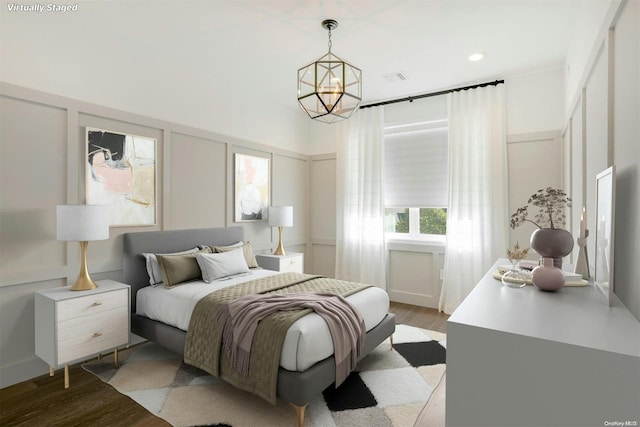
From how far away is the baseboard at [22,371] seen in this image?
2475mm

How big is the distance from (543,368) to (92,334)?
3.00 meters

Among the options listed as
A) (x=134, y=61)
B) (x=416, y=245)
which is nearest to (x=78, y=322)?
(x=134, y=61)

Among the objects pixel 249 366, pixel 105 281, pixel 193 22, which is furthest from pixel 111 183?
pixel 249 366

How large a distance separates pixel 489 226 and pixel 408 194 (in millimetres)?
1161

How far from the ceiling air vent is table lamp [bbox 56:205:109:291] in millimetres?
3315

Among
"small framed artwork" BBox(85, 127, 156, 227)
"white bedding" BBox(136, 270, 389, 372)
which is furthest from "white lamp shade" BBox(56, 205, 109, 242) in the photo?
"white bedding" BBox(136, 270, 389, 372)

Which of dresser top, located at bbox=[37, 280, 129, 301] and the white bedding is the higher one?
dresser top, located at bbox=[37, 280, 129, 301]

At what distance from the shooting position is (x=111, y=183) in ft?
10.1

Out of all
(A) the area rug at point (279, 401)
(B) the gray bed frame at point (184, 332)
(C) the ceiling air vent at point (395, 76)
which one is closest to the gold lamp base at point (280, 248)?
(B) the gray bed frame at point (184, 332)

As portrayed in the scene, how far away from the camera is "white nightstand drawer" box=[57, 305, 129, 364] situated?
2434 millimetres

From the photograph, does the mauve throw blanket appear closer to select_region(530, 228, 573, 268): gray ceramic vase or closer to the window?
select_region(530, 228, 573, 268): gray ceramic vase

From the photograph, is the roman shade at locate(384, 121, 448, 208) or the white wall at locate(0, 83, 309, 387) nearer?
the white wall at locate(0, 83, 309, 387)

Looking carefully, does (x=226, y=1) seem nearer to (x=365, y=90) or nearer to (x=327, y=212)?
(x=365, y=90)

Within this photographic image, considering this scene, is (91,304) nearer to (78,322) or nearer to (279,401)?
(78,322)
